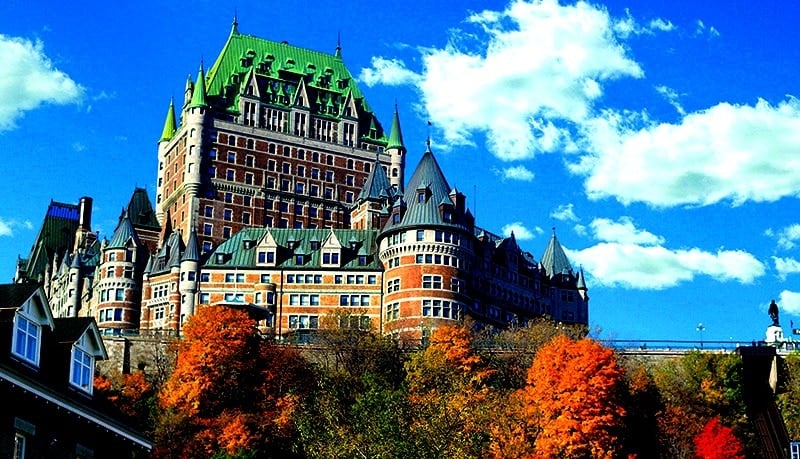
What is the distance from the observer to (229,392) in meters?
103

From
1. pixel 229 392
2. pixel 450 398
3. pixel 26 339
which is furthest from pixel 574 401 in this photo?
pixel 26 339

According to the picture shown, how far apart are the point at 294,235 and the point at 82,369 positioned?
10683 cm

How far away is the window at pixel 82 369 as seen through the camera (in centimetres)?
4078

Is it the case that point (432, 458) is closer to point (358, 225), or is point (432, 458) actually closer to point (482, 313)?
point (482, 313)

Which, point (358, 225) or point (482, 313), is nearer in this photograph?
point (482, 313)

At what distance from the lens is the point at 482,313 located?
465 ft

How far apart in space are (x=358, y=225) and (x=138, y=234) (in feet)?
90.7

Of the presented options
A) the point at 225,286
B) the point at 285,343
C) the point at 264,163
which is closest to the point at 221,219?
the point at 264,163

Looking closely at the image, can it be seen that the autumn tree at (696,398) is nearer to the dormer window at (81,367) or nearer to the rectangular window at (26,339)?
the dormer window at (81,367)

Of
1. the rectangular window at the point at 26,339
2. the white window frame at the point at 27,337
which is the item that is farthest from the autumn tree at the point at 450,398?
the rectangular window at the point at 26,339

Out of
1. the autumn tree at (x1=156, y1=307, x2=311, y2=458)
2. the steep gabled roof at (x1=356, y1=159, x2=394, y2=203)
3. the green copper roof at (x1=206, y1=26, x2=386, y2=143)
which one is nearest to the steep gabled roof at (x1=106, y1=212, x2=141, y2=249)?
the green copper roof at (x1=206, y1=26, x2=386, y2=143)

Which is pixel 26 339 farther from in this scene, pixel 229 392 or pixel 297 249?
pixel 297 249

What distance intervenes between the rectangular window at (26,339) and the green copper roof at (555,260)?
12422 cm

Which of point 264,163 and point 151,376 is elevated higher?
point 264,163
